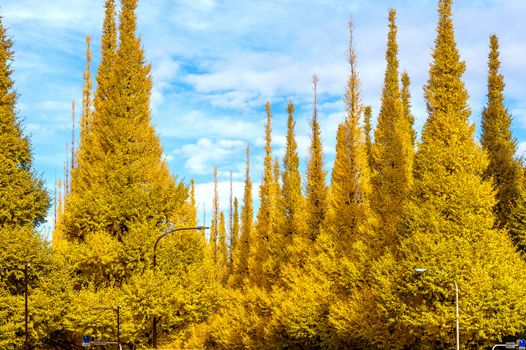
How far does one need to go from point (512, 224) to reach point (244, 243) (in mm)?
30976

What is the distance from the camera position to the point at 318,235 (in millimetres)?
47500

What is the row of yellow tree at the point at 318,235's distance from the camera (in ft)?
110

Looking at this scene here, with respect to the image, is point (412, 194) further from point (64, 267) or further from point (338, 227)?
point (64, 267)

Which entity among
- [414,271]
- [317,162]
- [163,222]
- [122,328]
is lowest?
[122,328]

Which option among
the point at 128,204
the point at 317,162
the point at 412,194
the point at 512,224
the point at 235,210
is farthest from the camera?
the point at 235,210

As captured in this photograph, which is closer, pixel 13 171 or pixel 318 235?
pixel 13 171

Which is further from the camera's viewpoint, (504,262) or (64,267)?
(64,267)

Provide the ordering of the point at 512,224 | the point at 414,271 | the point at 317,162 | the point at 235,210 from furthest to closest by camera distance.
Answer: the point at 235,210
the point at 317,162
the point at 512,224
the point at 414,271

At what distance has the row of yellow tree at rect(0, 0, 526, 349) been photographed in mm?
33500

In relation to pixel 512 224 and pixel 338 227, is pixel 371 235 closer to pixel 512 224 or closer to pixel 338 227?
pixel 338 227

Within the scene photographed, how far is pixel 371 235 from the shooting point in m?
41.0

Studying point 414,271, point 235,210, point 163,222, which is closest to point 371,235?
point 414,271

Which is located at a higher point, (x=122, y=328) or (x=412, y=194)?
(x=412, y=194)

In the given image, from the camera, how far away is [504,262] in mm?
33594
